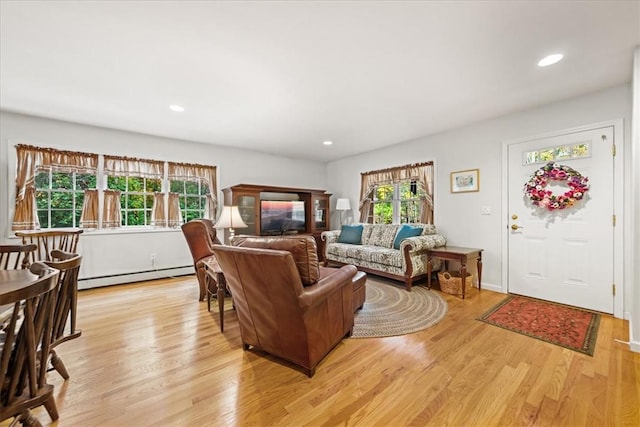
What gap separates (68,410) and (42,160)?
Result: 3627 millimetres

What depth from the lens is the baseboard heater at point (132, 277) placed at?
12.5 ft

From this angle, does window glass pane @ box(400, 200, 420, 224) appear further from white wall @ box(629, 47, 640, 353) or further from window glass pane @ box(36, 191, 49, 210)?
window glass pane @ box(36, 191, 49, 210)

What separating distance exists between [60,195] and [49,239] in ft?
2.26

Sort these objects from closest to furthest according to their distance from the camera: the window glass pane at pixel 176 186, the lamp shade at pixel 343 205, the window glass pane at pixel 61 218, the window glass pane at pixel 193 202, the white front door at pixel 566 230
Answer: the white front door at pixel 566 230 < the window glass pane at pixel 61 218 < the window glass pane at pixel 176 186 < the window glass pane at pixel 193 202 < the lamp shade at pixel 343 205

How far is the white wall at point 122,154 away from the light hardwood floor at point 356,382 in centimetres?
185

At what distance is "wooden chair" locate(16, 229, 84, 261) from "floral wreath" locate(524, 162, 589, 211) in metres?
5.57

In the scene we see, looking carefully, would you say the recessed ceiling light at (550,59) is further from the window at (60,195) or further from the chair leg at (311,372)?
the window at (60,195)

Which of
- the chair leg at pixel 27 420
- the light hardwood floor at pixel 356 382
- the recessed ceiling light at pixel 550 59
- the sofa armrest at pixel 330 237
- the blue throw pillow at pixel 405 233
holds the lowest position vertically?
the light hardwood floor at pixel 356 382

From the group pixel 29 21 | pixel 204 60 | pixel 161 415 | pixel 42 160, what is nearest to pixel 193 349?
pixel 161 415

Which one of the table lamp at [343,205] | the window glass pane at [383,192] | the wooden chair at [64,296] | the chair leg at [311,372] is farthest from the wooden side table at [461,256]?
the wooden chair at [64,296]

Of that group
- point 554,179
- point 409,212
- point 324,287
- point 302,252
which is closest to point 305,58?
point 302,252

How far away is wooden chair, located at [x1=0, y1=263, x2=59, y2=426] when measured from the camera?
2.84 feet

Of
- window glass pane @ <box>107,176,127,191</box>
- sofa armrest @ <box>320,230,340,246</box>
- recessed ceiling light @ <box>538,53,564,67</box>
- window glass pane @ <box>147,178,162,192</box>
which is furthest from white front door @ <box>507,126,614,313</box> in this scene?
window glass pane @ <box>107,176,127,191</box>

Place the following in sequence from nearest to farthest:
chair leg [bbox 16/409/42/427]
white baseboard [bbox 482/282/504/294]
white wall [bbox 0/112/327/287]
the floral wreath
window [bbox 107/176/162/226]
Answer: chair leg [bbox 16/409/42/427] < the floral wreath < white wall [bbox 0/112/327/287] < white baseboard [bbox 482/282/504/294] < window [bbox 107/176/162/226]
